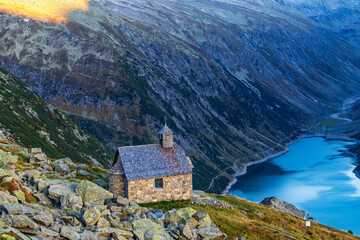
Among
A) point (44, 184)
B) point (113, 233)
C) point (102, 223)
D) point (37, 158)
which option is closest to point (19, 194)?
point (44, 184)

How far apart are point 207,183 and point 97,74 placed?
3140 inches

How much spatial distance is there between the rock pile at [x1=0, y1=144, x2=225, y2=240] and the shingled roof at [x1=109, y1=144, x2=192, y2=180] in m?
7.25

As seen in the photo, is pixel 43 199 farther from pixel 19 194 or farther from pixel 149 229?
pixel 149 229

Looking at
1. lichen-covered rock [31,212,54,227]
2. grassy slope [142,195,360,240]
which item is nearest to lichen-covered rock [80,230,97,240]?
→ lichen-covered rock [31,212,54,227]

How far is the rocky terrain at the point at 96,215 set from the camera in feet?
102

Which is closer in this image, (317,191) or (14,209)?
(14,209)

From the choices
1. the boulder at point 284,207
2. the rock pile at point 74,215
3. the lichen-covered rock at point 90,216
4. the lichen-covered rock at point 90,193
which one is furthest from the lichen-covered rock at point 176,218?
the boulder at point 284,207

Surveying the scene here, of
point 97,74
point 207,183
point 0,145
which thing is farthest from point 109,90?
point 0,145

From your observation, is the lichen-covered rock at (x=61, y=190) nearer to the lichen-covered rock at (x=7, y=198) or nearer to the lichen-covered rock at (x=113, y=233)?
the lichen-covered rock at (x=7, y=198)

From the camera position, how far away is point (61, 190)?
1645 inches

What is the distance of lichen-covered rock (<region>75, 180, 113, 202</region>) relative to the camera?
140 feet

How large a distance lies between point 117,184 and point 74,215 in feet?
51.7

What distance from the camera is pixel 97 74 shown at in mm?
193750

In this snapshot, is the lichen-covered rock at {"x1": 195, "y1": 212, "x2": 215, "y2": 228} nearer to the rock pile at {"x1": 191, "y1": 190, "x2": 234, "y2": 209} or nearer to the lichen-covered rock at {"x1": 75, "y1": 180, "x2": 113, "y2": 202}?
the rock pile at {"x1": 191, "y1": 190, "x2": 234, "y2": 209}
